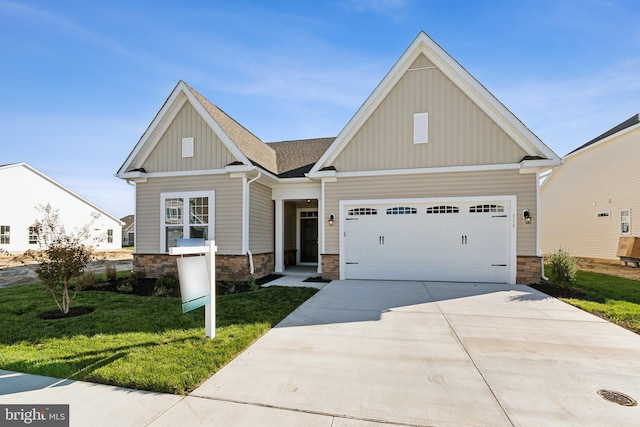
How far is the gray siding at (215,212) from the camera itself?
10102 millimetres

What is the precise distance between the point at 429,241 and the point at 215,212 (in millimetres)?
Result: 7235

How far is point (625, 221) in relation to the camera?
566 inches

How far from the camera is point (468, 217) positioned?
9461 mm

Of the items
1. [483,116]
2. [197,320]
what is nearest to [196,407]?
[197,320]

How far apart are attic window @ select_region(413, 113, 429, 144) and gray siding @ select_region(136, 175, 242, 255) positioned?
238 inches

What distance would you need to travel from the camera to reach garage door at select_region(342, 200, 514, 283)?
932 cm

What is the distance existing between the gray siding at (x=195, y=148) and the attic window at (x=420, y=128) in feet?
20.2

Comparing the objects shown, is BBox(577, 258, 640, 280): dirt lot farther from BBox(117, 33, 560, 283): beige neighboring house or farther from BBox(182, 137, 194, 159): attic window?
BBox(182, 137, 194, 159): attic window

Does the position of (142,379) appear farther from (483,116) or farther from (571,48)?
(571,48)

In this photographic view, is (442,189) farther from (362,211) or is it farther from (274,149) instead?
(274,149)

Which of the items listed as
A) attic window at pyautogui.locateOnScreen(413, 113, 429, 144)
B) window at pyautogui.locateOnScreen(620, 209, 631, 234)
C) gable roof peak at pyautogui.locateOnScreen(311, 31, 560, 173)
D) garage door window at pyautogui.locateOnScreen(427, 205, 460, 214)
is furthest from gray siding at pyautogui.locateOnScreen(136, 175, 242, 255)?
window at pyautogui.locateOnScreen(620, 209, 631, 234)

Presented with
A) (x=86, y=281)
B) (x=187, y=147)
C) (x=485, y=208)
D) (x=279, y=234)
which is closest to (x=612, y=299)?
(x=485, y=208)

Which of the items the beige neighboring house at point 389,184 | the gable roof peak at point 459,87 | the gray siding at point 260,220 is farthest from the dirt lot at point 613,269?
the gray siding at point 260,220

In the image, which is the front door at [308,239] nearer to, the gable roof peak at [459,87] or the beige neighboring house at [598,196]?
the gable roof peak at [459,87]
